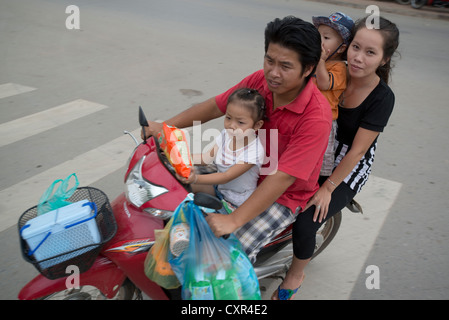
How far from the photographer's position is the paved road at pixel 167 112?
2840 millimetres

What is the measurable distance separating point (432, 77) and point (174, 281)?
228 inches

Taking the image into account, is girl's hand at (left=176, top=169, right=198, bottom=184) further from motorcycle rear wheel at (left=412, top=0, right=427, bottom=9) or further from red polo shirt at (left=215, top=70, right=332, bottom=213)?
motorcycle rear wheel at (left=412, top=0, right=427, bottom=9)

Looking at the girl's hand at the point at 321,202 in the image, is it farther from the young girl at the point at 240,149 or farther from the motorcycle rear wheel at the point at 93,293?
the motorcycle rear wheel at the point at 93,293

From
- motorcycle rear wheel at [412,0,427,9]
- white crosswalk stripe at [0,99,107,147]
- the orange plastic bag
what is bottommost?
white crosswalk stripe at [0,99,107,147]

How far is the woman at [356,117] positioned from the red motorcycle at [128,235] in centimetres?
75

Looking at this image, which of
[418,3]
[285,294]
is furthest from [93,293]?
[418,3]

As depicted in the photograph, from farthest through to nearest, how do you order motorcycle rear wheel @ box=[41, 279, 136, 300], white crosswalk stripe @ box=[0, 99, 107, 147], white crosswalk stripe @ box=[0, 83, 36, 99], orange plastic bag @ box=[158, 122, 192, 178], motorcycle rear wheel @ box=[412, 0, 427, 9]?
1. motorcycle rear wheel @ box=[412, 0, 427, 9]
2. white crosswalk stripe @ box=[0, 83, 36, 99]
3. white crosswalk stripe @ box=[0, 99, 107, 147]
4. motorcycle rear wheel @ box=[41, 279, 136, 300]
5. orange plastic bag @ box=[158, 122, 192, 178]

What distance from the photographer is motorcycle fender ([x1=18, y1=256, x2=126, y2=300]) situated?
5.82 ft

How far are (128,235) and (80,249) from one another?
0.24 m

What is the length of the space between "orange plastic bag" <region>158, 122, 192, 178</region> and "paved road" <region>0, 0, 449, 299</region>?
1402 mm

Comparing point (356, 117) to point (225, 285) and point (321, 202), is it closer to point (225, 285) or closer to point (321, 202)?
point (321, 202)

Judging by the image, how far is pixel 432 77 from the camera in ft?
19.9

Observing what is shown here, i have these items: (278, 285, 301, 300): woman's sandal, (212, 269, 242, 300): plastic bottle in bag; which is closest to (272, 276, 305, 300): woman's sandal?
(278, 285, 301, 300): woman's sandal
